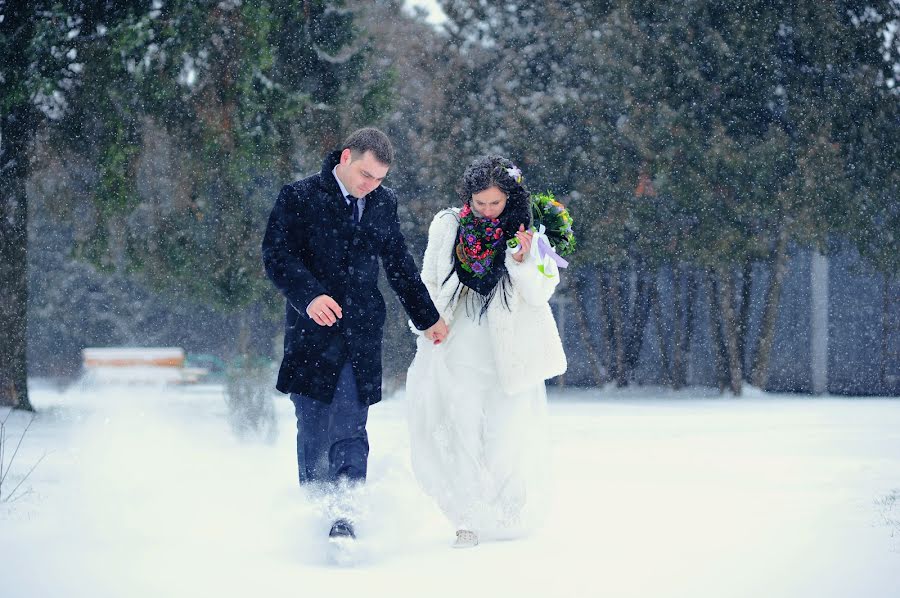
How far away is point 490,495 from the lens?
615 cm

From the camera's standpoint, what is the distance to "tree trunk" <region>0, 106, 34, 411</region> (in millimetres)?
17062

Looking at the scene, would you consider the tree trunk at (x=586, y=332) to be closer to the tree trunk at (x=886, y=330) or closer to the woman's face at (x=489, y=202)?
the tree trunk at (x=886, y=330)

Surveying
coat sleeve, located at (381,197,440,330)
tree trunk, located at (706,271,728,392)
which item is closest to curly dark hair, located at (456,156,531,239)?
coat sleeve, located at (381,197,440,330)

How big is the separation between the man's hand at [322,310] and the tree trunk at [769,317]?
55.5 ft

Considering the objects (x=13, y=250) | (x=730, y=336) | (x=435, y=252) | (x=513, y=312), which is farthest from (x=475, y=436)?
(x=730, y=336)

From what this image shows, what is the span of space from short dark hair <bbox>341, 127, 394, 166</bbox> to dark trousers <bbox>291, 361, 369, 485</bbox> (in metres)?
1.02

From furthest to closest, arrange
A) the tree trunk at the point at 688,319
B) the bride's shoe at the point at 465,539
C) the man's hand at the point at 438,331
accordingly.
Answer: the tree trunk at the point at 688,319 < the man's hand at the point at 438,331 < the bride's shoe at the point at 465,539

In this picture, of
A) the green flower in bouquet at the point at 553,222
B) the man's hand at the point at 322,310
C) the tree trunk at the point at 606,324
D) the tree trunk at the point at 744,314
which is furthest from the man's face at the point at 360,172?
the tree trunk at the point at 606,324

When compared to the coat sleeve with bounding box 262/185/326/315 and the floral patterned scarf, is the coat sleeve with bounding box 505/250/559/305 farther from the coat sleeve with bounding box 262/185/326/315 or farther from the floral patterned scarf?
the coat sleeve with bounding box 262/185/326/315

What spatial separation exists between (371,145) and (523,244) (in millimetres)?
1120

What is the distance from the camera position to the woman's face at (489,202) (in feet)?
20.1

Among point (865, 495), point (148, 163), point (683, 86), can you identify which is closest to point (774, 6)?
point (683, 86)

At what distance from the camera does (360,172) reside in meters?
5.53

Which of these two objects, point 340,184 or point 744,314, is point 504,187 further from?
point 744,314
